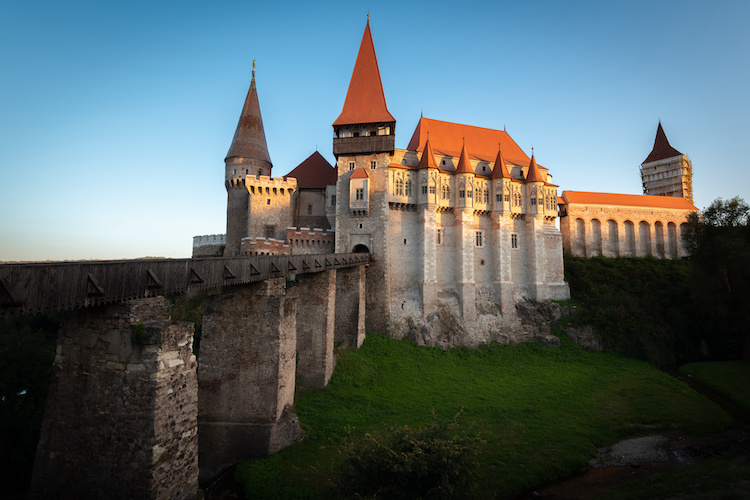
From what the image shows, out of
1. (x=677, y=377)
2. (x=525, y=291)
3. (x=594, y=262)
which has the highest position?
(x=594, y=262)

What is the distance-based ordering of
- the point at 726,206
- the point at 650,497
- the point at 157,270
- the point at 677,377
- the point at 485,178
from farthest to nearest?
1. the point at 485,178
2. the point at 726,206
3. the point at 677,377
4. the point at 650,497
5. the point at 157,270

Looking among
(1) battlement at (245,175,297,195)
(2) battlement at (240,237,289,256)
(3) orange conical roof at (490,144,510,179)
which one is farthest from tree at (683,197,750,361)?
(1) battlement at (245,175,297,195)

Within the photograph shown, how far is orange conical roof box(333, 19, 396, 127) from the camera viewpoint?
28.2m

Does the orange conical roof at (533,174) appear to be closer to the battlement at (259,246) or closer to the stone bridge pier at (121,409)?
the battlement at (259,246)

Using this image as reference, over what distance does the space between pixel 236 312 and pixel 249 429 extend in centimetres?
394

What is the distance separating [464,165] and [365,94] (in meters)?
9.32

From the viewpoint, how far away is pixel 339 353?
21.0 metres

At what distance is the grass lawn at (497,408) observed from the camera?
12.1m

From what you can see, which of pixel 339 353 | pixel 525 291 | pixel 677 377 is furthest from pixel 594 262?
pixel 339 353

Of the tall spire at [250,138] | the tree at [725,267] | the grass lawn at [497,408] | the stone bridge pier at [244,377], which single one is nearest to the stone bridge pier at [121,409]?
the grass lawn at [497,408]

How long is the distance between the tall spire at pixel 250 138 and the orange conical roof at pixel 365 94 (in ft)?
22.6

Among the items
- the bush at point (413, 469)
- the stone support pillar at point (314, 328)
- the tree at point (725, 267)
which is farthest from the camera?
the tree at point (725, 267)

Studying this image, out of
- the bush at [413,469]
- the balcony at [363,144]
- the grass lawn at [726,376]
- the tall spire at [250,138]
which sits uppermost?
the tall spire at [250,138]

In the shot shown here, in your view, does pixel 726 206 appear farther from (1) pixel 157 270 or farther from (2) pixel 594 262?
(1) pixel 157 270
